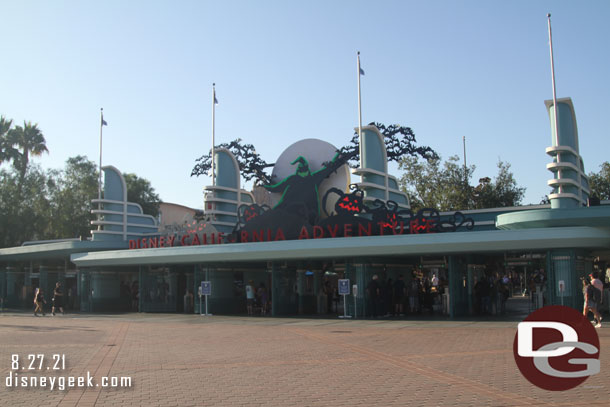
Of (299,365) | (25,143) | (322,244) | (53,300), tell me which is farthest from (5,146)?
(299,365)

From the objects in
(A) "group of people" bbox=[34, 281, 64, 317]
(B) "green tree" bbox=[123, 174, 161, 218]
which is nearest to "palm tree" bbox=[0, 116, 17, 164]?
(B) "green tree" bbox=[123, 174, 161, 218]

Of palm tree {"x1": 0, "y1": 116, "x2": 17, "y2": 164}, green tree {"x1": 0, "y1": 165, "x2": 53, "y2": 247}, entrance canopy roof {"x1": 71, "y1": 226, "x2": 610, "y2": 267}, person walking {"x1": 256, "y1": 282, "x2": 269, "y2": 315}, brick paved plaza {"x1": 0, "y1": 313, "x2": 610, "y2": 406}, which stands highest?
palm tree {"x1": 0, "y1": 116, "x2": 17, "y2": 164}

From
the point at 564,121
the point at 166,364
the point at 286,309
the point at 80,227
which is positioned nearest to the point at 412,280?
the point at 286,309

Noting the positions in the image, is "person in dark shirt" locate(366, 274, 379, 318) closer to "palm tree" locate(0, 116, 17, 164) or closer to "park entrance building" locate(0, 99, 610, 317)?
"park entrance building" locate(0, 99, 610, 317)

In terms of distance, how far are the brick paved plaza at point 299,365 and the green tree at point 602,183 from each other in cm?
3048

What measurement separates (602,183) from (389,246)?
102 ft

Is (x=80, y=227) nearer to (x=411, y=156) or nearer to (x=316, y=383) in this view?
(x=411, y=156)

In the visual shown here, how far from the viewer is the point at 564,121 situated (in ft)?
77.3

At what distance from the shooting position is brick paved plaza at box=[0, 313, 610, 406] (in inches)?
383

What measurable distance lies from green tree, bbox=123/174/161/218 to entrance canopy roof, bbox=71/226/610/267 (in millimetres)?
39129

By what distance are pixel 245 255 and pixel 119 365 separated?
47.6 feet

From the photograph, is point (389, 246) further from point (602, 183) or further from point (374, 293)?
point (602, 183)

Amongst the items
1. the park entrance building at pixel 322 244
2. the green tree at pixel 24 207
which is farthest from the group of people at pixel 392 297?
the green tree at pixel 24 207

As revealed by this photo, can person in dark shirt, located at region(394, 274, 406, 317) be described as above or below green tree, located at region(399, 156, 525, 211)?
below
